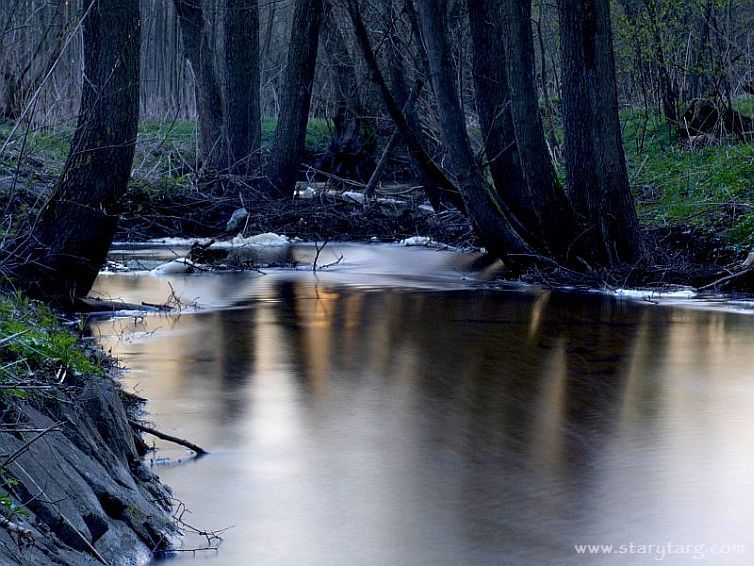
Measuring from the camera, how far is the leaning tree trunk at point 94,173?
1084 cm

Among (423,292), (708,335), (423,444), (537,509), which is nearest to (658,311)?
(708,335)

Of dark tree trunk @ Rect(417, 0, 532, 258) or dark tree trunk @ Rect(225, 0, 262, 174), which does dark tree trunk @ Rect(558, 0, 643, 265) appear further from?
dark tree trunk @ Rect(225, 0, 262, 174)

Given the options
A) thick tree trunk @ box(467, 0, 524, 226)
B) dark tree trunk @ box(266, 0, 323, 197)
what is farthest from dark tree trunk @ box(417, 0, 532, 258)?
dark tree trunk @ box(266, 0, 323, 197)

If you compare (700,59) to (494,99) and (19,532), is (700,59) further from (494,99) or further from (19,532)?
(19,532)

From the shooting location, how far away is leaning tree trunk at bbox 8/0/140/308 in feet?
35.6

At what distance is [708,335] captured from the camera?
10.8m

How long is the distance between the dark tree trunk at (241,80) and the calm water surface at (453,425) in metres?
10.0

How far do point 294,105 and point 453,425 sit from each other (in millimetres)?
15922

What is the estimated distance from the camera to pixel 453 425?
7418 millimetres

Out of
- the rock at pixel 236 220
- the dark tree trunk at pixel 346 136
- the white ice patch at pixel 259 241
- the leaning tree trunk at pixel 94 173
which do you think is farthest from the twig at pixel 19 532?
the dark tree trunk at pixel 346 136

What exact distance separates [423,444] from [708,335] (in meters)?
4.88

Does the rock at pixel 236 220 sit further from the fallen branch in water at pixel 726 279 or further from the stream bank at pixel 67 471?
the stream bank at pixel 67 471

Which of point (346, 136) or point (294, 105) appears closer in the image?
point (294, 105)

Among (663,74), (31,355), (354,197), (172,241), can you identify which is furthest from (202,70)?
(31,355)
